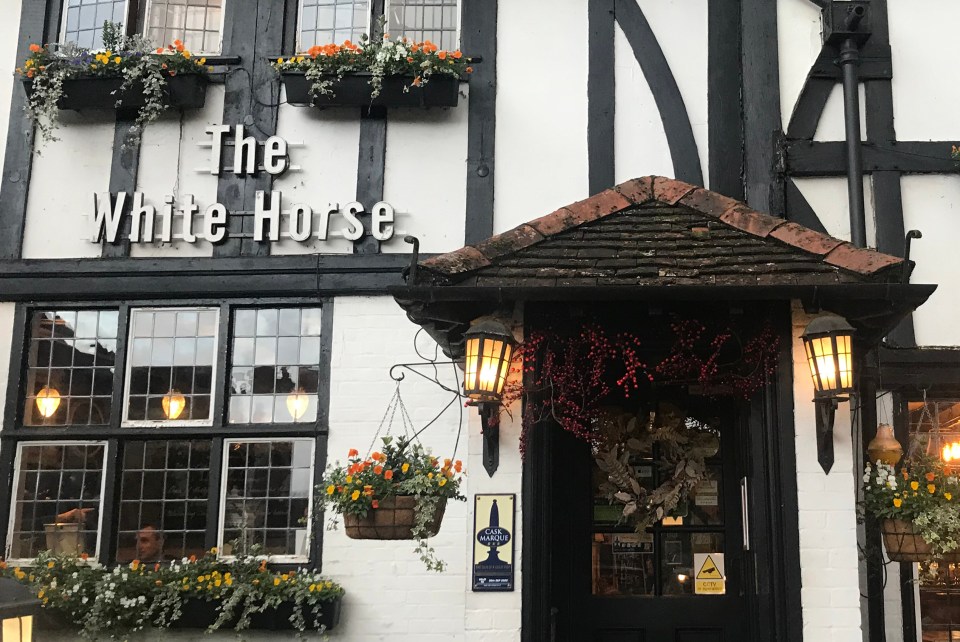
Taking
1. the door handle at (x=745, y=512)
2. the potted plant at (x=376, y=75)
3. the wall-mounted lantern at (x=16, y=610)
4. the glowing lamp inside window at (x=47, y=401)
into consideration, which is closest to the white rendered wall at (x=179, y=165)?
the potted plant at (x=376, y=75)

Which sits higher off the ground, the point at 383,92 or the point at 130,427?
the point at 383,92

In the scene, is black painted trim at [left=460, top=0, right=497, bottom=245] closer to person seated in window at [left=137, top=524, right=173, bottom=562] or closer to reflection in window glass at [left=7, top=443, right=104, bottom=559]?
person seated in window at [left=137, top=524, right=173, bottom=562]

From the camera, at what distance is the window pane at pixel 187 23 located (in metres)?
7.50

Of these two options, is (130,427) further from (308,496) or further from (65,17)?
(65,17)

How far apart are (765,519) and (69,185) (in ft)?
17.6

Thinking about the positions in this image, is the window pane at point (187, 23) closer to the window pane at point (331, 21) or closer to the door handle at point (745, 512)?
the window pane at point (331, 21)

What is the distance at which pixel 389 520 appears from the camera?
17.6 feet

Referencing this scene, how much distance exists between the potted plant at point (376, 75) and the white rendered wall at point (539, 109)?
42 cm

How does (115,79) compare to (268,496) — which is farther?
(115,79)

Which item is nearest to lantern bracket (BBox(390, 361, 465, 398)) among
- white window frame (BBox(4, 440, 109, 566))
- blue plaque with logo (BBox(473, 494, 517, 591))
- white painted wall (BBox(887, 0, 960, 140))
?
blue plaque with logo (BBox(473, 494, 517, 591))

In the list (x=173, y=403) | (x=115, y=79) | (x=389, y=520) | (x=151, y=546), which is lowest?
(x=151, y=546)

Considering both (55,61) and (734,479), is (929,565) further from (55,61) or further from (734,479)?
(55,61)

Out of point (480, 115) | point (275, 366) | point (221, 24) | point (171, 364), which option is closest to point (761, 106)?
point (480, 115)

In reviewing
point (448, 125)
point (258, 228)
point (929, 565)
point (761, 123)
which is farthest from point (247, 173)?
point (929, 565)
